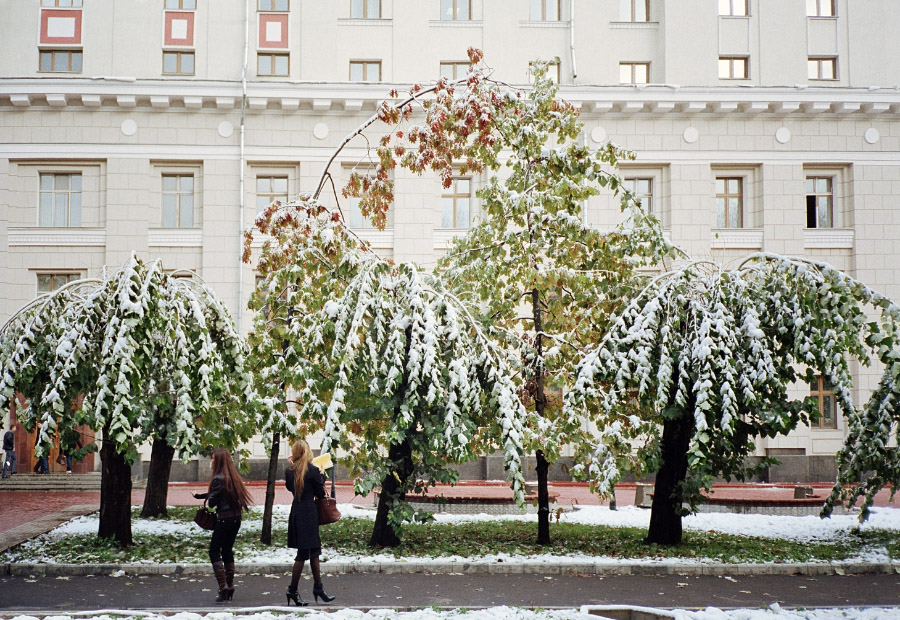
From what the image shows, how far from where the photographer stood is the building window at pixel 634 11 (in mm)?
29656

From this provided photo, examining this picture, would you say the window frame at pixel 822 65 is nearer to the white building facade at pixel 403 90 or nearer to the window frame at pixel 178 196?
the white building facade at pixel 403 90

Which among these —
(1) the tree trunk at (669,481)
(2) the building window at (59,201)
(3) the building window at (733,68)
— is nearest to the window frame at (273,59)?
(2) the building window at (59,201)

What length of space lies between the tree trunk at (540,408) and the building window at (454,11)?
55.2 ft

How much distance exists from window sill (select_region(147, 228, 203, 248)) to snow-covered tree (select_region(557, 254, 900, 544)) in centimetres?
1789

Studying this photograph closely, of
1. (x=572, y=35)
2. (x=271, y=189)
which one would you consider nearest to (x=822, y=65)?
(x=572, y=35)

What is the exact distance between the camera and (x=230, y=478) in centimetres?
1034

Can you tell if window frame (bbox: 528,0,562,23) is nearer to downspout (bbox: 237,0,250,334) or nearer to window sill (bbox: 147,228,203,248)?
downspout (bbox: 237,0,250,334)

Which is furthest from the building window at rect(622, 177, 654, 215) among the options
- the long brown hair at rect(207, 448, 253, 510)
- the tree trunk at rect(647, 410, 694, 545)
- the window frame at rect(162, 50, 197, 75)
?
the long brown hair at rect(207, 448, 253, 510)

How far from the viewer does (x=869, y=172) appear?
29.2 metres

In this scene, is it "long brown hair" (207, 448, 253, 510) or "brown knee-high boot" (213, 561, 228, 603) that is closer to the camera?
"brown knee-high boot" (213, 561, 228, 603)

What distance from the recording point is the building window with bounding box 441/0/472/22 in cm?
2930

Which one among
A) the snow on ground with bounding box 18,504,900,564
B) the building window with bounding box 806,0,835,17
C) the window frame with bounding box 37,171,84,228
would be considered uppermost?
the building window with bounding box 806,0,835,17

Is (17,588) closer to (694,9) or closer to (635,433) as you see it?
(635,433)

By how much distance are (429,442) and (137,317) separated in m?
4.29
